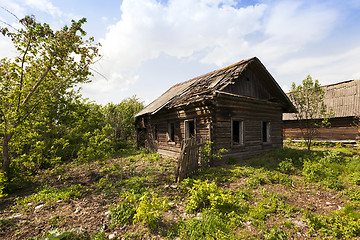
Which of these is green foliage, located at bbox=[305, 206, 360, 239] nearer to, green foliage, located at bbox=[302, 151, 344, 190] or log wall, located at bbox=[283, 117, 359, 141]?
green foliage, located at bbox=[302, 151, 344, 190]

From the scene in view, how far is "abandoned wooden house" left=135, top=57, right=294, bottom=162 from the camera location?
28.7 feet

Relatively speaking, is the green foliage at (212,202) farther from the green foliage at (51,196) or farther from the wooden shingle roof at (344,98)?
the wooden shingle roof at (344,98)

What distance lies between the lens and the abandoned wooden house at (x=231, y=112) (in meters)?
8.73

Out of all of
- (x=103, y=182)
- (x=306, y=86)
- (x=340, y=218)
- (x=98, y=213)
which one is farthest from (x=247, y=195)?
(x=306, y=86)

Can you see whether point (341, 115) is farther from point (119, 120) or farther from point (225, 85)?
point (119, 120)

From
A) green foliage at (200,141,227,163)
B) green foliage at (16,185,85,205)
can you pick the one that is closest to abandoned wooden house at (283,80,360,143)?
green foliage at (200,141,227,163)

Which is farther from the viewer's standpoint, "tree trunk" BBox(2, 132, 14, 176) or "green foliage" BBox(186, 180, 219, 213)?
"tree trunk" BBox(2, 132, 14, 176)

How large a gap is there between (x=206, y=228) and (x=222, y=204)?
0.93m

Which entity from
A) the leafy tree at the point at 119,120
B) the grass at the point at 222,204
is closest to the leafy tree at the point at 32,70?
the grass at the point at 222,204

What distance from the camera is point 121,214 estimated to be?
4.07 metres

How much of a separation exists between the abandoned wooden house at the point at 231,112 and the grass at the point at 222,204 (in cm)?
249

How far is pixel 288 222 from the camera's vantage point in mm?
3773

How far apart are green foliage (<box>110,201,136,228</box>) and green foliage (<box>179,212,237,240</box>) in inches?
53.1

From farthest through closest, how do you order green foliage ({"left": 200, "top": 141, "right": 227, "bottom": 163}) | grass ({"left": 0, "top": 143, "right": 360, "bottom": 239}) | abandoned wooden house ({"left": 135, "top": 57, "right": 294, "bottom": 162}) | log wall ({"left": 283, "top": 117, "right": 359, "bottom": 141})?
log wall ({"left": 283, "top": 117, "right": 359, "bottom": 141}), abandoned wooden house ({"left": 135, "top": 57, "right": 294, "bottom": 162}), green foliage ({"left": 200, "top": 141, "right": 227, "bottom": 163}), grass ({"left": 0, "top": 143, "right": 360, "bottom": 239})
